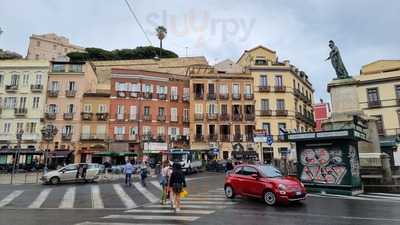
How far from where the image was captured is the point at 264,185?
1200cm

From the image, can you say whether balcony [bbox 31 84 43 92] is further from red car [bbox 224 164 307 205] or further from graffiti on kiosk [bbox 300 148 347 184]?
graffiti on kiosk [bbox 300 148 347 184]

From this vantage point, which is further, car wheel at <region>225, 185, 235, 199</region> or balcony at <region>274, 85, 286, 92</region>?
balcony at <region>274, 85, 286, 92</region>

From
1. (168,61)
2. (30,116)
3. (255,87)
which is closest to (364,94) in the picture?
(255,87)

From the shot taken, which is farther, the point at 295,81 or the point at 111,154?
the point at 295,81

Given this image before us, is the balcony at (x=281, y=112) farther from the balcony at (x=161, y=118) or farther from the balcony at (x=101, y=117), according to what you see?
the balcony at (x=101, y=117)

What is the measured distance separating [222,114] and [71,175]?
93.5 feet

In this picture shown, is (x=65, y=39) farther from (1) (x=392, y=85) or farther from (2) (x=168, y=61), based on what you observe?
(1) (x=392, y=85)

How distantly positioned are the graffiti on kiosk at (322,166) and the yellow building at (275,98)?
29.2m

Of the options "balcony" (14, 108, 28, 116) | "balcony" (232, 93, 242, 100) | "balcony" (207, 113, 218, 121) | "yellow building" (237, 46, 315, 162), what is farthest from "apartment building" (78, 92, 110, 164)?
"yellow building" (237, 46, 315, 162)

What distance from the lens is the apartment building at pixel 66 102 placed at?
44625mm

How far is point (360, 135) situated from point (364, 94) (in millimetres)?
29705

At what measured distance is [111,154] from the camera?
Result: 42562 millimetres

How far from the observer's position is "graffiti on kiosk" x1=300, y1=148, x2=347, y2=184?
14.6 m

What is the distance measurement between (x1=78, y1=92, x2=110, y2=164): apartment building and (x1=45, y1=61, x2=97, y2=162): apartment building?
2.04 feet
